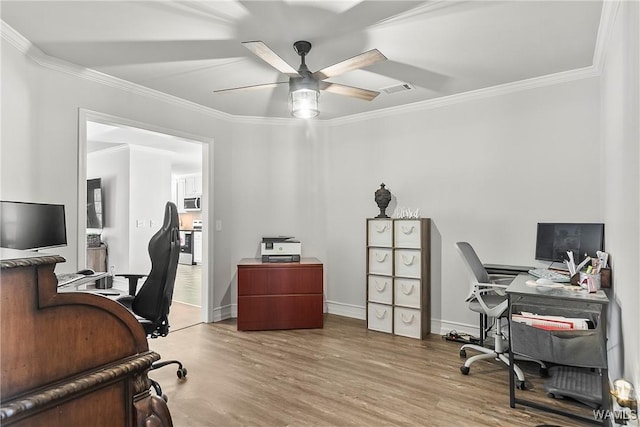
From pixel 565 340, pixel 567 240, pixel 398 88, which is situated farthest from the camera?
pixel 398 88

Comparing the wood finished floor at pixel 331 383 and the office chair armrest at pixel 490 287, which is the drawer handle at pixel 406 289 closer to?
the wood finished floor at pixel 331 383

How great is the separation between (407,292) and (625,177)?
2.12m

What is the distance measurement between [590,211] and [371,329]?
2.27 m

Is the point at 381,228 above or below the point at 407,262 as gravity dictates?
above

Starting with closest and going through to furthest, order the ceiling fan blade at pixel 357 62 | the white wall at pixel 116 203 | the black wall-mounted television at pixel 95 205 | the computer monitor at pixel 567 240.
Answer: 1. the ceiling fan blade at pixel 357 62
2. the computer monitor at pixel 567 240
3. the white wall at pixel 116 203
4. the black wall-mounted television at pixel 95 205

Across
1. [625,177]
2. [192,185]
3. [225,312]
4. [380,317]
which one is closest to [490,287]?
[625,177]

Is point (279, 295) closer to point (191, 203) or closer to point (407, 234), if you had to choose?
point (407, 234)

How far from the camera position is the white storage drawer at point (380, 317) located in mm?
3705

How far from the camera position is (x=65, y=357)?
1.90ft

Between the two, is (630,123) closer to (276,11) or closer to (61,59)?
(276,11)

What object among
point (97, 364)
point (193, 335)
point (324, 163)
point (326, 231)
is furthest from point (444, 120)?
point (97, 364)

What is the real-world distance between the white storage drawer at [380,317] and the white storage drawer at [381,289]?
62mm

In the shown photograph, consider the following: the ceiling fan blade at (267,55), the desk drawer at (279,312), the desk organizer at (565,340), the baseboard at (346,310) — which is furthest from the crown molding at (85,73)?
the desk organizer at (565,340)

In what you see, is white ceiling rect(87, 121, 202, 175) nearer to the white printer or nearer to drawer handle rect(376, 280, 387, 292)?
the white printer
